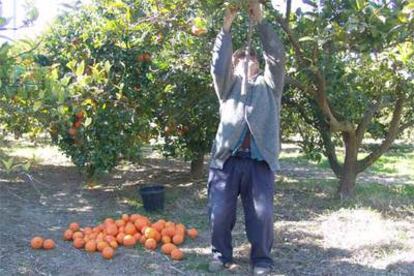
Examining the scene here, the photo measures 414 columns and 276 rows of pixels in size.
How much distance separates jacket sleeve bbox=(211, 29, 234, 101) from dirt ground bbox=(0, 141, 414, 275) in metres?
1.42

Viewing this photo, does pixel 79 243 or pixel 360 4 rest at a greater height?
pixel 360 4

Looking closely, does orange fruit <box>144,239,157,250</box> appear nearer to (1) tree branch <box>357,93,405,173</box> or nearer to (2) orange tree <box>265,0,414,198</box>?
(2) orange tree <box>265,0,414,198</box>

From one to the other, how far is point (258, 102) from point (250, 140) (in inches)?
10.8

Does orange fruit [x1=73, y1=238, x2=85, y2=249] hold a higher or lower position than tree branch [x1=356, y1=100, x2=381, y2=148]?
lower

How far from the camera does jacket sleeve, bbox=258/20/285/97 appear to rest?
3.94 m

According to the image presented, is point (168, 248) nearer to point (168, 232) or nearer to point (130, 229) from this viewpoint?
point (168, 232)

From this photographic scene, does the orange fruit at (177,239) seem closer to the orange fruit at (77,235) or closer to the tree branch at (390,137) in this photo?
the orange fruit at (77,235)

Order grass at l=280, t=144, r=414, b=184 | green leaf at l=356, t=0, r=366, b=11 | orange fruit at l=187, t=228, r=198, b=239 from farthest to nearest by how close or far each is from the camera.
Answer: grass at l=280, t=144, r=414, b=184, orange fruit at l=187, t=228, r=198, b=239, green leaf at l=356, t=0, r=366, b=11

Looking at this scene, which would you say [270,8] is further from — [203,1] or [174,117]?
[174,117]

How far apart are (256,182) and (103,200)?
140 inches

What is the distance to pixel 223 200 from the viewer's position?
161 inches

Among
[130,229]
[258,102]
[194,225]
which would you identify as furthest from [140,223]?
[258,102]

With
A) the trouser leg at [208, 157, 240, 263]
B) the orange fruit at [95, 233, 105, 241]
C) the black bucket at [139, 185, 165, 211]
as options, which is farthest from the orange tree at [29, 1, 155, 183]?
the trouser leg at [208, 157, 240, 263]

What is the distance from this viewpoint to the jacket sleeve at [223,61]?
392 cm
